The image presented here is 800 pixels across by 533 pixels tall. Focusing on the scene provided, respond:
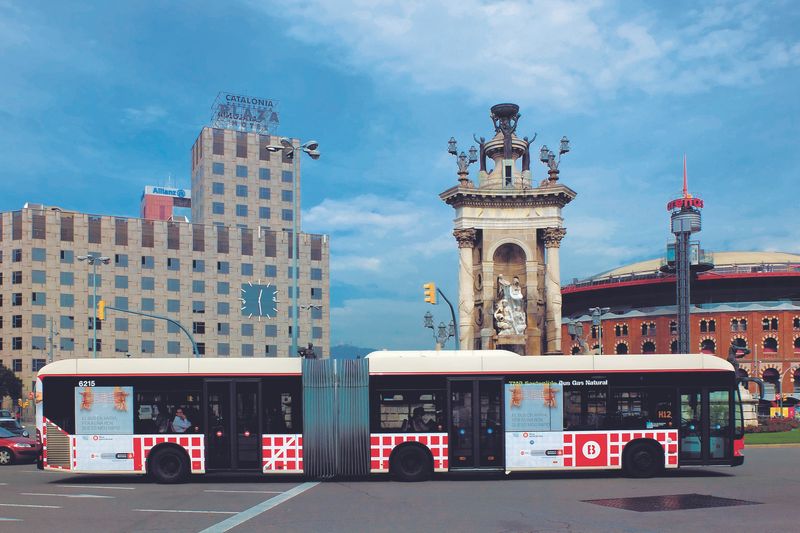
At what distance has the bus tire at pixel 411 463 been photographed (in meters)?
19.3

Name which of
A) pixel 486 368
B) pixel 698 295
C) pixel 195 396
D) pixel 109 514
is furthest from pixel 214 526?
pixel 698 295

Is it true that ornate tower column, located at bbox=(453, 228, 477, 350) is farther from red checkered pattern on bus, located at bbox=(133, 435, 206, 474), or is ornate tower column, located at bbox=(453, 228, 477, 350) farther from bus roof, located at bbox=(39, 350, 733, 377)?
red checkered pattern on bus, located at bbox=(133, 435, 206, 474)

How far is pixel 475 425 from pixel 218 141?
314 feet

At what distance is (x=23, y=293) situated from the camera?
8881 centimetres

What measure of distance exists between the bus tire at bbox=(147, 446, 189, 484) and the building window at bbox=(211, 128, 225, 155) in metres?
93.3

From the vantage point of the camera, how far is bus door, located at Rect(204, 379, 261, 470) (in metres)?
19.3

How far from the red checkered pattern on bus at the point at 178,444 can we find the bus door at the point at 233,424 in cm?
17

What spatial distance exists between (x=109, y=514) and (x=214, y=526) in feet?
8.86

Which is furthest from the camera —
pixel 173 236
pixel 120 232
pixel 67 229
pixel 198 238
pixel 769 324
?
pixel 198 238

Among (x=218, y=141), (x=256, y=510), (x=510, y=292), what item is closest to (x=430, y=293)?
(x=510, y=292)

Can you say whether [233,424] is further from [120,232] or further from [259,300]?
[259,300]

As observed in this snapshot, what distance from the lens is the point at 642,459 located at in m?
19.7

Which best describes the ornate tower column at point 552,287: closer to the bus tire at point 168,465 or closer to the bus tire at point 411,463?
the bus tire at point 411,463

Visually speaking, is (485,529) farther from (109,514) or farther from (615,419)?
(615,419)
